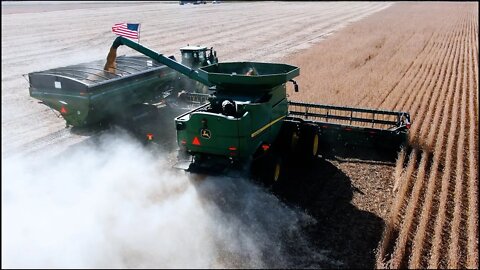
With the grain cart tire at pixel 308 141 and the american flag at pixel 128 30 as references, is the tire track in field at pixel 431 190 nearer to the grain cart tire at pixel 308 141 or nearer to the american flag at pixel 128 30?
the grain cart tire at pixel 308 141

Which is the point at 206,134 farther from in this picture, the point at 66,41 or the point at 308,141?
the point at 66,41

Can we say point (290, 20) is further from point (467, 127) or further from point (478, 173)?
point (478, 173)

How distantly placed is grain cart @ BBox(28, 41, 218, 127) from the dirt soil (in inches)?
27.5

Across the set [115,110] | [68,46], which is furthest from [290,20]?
[115,110]

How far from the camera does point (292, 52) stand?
2988 cm

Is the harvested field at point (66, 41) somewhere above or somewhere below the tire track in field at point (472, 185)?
above

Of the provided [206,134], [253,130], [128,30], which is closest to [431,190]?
[253,130]

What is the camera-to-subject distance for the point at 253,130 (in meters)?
9.30

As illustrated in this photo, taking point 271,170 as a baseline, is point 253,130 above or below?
above

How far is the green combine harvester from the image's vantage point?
9172 millimetres

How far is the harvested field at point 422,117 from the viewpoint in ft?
26.9

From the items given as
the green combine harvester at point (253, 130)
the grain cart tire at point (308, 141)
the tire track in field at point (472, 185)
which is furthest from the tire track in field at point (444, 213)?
the grain cart tire at point (308, 141)

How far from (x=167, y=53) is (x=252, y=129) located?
1124cm

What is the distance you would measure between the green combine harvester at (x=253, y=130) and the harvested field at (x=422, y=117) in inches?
63.9
